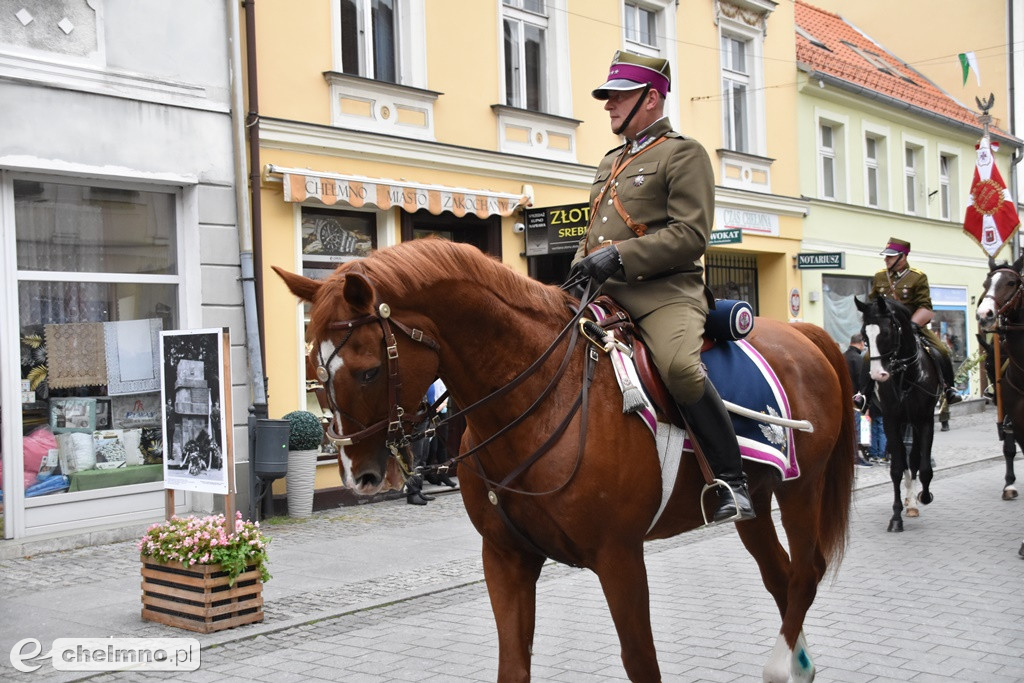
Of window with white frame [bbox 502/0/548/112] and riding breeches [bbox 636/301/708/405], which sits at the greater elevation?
window with white frame [bbox 502/0/548/112]

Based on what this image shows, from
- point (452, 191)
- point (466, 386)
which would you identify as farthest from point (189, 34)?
point (466, 386)

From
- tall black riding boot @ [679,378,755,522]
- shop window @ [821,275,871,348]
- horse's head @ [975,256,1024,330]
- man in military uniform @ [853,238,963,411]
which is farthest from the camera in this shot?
shop window @ [821,275,871,348]

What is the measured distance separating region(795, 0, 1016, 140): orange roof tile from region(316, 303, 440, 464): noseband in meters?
18.6

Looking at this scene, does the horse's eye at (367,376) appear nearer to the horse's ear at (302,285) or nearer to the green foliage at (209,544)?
the horse's ear at (302,285)

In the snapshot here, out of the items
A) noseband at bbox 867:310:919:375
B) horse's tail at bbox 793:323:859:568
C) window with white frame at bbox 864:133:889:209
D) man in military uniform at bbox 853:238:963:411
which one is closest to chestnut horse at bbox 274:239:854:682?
horse's tail at bbox 793:323:859:568

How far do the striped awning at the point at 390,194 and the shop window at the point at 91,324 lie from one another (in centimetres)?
138

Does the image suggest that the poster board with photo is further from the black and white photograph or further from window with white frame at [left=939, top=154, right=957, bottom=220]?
window with white frame at [left=939, top=154, right=957, bottom=220]

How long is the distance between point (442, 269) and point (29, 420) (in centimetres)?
739

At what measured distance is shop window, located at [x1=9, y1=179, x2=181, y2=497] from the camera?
9406 mm

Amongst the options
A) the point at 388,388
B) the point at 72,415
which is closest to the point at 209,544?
the point at 388,388

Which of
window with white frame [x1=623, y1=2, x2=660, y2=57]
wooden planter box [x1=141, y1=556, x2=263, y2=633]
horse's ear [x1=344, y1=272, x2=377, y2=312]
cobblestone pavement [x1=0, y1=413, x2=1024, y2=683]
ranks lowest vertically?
cobblestone pavement [x1=0, y1=413, x2=1024, y2=683]

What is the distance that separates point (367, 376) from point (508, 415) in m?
0.68

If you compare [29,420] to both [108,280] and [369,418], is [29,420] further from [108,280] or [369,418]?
[369,418]

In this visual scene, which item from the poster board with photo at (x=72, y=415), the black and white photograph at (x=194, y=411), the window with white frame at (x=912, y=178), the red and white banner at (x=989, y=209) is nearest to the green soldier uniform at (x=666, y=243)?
the black and white photograph at (x=194, y=411)
